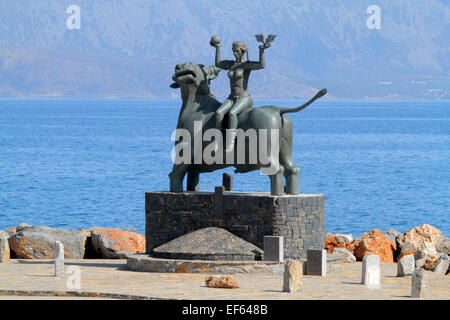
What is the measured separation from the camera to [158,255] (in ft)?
78.8

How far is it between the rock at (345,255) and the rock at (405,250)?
1917 millimetres

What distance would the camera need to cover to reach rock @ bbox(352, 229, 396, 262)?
27.1 metres

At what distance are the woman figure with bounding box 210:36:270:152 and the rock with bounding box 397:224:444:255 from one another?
6356 millimetres

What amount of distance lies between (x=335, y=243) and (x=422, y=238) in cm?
249

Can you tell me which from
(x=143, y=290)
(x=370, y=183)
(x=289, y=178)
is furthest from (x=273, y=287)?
(x=370, y=183)

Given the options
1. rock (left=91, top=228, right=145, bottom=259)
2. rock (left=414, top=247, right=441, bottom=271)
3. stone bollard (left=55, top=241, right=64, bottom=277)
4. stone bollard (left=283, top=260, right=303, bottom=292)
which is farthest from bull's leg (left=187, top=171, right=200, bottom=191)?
stone bollard (left=283, top=260, right=303, bottom=292)

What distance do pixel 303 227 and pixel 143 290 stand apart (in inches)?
203

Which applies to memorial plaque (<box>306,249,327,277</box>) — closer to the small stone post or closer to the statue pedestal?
the statue pedestal

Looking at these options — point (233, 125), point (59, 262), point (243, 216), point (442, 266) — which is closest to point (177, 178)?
point (233, 125)

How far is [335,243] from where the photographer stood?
27906 millimetres

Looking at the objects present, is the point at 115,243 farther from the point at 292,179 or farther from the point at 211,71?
the point at 292,179

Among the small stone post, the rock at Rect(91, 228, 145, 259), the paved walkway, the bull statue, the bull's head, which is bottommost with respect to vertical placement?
the paved walkway
